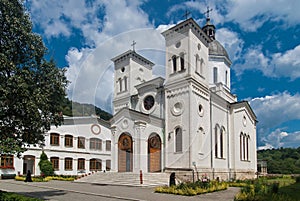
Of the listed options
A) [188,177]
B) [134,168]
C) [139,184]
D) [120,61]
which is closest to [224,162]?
[188,177]

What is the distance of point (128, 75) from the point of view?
32125 millimetres

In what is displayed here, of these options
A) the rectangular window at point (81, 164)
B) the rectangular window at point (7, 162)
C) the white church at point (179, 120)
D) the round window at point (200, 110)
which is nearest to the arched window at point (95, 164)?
the rectangular window at point (81, 164)

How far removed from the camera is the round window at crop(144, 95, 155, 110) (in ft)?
94.3

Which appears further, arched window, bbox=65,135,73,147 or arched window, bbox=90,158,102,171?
arched window, bbox=90,158,102,171

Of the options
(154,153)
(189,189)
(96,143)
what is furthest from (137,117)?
(96,143)

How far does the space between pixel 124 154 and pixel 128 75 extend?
30.7ft

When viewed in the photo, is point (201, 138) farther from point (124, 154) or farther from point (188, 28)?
point (188, 28)

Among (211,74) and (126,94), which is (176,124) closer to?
(126,94)

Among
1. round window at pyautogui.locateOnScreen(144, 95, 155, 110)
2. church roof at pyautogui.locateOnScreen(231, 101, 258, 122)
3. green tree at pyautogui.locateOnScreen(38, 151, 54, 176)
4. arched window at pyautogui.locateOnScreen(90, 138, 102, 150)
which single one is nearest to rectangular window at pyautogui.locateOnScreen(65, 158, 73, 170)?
green tree at pyautogui.locateOnScreen(38, 151, 54, 176)

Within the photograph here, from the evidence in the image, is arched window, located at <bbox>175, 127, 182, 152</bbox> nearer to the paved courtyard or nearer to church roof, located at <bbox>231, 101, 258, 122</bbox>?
the paved courtyard

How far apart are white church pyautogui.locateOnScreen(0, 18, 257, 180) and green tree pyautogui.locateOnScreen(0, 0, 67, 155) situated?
1131 cm

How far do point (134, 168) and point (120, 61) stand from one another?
13539 mm

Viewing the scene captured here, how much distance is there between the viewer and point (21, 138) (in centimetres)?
1411

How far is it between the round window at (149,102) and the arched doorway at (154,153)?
12.0ft
